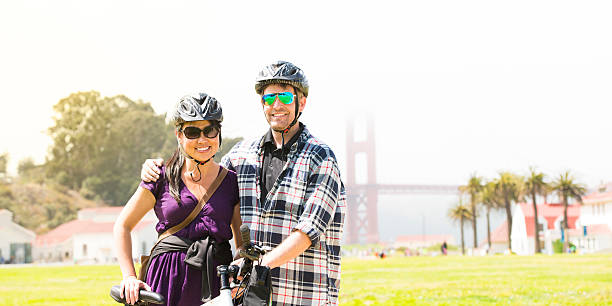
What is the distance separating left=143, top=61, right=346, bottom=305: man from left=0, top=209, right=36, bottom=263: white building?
76.6 m

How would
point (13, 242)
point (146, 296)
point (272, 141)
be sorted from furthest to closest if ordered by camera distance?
1. point (13, 242)
2. point (272, 141)
3. point (146, 296)

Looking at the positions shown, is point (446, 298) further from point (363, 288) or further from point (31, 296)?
point (31, 296)

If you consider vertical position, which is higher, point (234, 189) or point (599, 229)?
point (234, 189)

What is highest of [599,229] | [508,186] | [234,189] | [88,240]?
[508,186]

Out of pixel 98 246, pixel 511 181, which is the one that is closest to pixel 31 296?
pixel 98 246

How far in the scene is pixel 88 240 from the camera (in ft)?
235

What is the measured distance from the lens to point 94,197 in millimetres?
96875

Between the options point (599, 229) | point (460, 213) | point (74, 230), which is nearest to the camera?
point (74, 230)

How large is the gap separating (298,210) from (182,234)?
57cm

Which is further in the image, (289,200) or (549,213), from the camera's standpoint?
(549,213)

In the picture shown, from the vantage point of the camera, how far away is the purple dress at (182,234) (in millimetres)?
3377

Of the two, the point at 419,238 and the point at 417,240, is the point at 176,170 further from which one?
the point at 419,238

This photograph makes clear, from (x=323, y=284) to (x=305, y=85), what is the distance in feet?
3.32

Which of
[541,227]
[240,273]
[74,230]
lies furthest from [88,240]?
[240,273]
